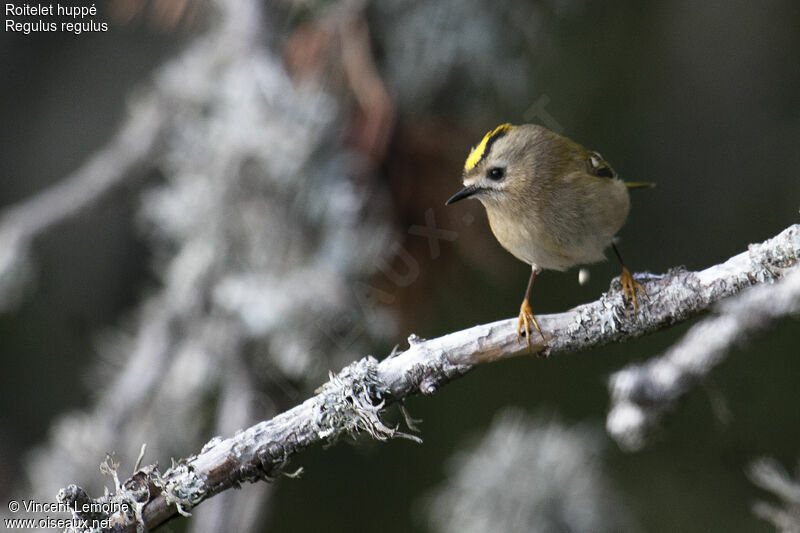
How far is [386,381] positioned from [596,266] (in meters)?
1.76

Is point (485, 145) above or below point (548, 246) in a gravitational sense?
above

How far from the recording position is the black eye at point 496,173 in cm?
228

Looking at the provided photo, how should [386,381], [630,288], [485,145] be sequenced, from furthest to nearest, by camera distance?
1. [485,145]
2. [630,288]
3. [386,381]

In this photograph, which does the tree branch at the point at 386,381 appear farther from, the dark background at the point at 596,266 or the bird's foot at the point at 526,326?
the dark background at the point at 596,266

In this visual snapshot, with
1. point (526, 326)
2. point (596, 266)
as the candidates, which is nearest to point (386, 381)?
point (526, 326)

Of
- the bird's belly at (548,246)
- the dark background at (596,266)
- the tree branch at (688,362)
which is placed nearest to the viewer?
the tree branch at (688,362)

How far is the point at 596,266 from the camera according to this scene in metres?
3.05

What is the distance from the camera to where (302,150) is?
229 centimetres

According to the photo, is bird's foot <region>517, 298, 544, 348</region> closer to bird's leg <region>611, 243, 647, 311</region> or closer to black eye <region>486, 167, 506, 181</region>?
bird's leg <region>611, 243, 647, 311</region>

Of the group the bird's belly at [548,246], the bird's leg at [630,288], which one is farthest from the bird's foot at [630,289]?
the bird's belly at [548,246]

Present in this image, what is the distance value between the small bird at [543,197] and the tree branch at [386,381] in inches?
24.5

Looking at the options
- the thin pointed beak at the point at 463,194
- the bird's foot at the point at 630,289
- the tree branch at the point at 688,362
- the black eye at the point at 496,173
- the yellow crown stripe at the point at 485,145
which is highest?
the yellow crown stripe at the point at 485,145

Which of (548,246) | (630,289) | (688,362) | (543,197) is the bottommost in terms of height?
(688,362)

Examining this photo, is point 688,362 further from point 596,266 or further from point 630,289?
point 596,266
